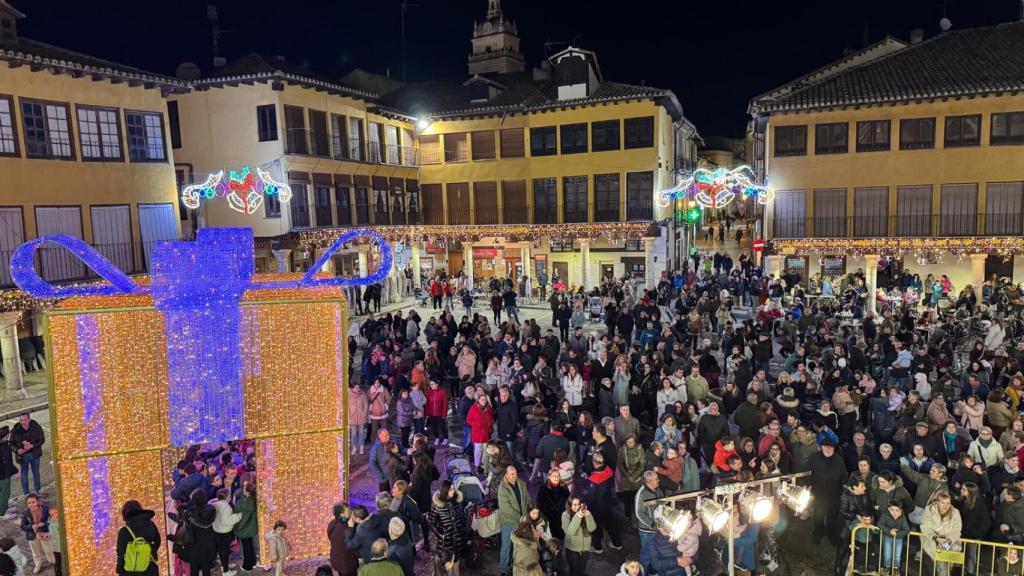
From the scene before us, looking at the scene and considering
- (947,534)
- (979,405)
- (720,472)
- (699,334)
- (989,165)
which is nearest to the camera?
(947,534)

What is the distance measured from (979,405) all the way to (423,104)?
2997cm

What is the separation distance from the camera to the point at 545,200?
33.9m

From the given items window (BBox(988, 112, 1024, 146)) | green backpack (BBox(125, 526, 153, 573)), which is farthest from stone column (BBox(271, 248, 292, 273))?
window (BBox(988, 112, 1024, 146))

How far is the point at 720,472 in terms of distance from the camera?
30.8ft

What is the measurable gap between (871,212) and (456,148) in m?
18.8

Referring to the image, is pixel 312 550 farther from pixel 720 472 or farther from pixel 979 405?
pixel 979 405

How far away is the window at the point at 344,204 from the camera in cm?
3030

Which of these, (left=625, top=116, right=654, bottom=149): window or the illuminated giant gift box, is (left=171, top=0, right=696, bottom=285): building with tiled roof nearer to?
(left=625, top=116, right=654, bottom=149): window

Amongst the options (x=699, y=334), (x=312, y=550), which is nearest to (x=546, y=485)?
(x=312, y=550)

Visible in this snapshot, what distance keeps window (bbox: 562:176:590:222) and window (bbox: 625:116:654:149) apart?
109 inches

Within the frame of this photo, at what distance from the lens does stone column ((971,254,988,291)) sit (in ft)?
87.3

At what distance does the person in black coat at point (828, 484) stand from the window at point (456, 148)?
27.9 m

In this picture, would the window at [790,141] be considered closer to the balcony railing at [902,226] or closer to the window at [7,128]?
the balcony railing at [902,226]

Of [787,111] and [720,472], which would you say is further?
[787,111]
